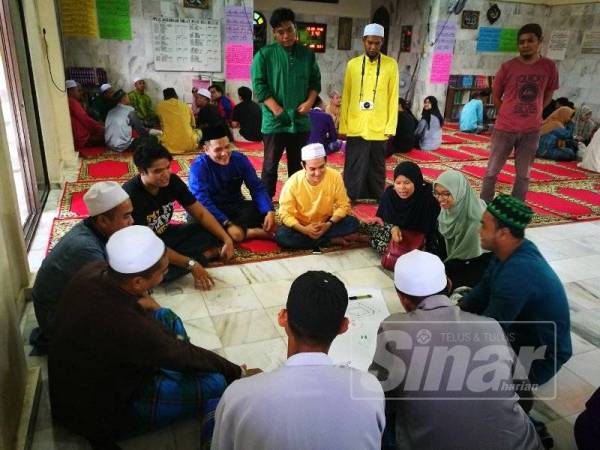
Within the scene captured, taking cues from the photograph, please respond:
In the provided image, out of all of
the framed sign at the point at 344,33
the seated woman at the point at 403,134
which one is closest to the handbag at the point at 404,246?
the seated woman at the point at 403,134

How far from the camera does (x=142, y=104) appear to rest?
21.7 ft

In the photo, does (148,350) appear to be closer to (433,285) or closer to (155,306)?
(155,306)

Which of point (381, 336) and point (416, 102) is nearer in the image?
point (381, 336)

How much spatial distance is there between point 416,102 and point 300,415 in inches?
340

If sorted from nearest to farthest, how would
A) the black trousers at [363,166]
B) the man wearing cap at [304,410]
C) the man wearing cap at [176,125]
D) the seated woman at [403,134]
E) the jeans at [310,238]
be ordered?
the man wearing cap at [304,410]
the jeans at [310,238]
the black trousers at [363,166]
the man wearing cap at [176,125]
the seated woman at [403,134]

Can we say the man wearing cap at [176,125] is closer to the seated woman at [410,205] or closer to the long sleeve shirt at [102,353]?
the seated woman at [410,205]

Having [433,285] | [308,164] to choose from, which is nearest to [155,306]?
[433,285]

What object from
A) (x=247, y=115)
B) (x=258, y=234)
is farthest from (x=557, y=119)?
(x=258, y=234)

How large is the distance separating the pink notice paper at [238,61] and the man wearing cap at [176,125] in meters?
1.40

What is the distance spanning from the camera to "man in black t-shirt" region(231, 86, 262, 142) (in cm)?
605

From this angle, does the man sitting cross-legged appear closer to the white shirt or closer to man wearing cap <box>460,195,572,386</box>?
man wearing cap <box>460,195,572,386</box>

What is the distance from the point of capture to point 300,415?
824mm

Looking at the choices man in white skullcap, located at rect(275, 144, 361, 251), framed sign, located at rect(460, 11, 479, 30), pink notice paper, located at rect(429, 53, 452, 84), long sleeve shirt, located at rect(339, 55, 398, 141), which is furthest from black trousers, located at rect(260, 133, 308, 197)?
framed sign, located at rect(460, 11, 479, 30)

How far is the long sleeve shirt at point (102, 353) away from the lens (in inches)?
51.1
